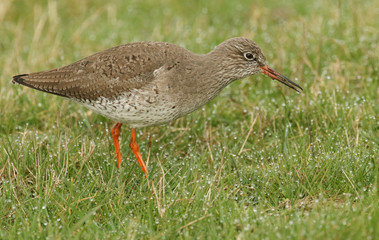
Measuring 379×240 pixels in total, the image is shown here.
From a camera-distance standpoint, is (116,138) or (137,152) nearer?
(137,152)

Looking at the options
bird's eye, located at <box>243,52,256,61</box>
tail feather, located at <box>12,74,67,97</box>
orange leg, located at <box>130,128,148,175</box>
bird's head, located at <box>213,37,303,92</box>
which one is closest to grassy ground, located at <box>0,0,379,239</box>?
orange leg, located at <box>130,128,148,175</box>

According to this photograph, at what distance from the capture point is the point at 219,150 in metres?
6.37

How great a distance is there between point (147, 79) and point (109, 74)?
453mm

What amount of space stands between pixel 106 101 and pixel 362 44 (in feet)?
14.7

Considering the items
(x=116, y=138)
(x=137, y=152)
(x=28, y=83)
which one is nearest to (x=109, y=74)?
(x=116, y=138)

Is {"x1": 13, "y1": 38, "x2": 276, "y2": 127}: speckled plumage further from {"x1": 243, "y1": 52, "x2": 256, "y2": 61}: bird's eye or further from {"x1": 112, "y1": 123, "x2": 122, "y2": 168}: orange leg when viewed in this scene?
{"x1": 112, "y1": 123, "x2": 122, "y2": 168}: orange leg

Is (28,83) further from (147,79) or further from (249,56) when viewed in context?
(249,56)

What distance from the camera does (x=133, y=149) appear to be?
20.6ft

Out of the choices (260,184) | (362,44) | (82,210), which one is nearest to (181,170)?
(260,184)

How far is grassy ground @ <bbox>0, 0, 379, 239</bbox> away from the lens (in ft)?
15.4

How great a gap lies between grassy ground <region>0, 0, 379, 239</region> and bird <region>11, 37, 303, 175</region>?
0.50 m

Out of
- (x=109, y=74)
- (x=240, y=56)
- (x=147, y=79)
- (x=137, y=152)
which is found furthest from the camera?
(x=240, y=56)

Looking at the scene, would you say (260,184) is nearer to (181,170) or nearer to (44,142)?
(181,170)

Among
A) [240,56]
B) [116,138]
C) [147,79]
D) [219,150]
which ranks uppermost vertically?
[240,56]
